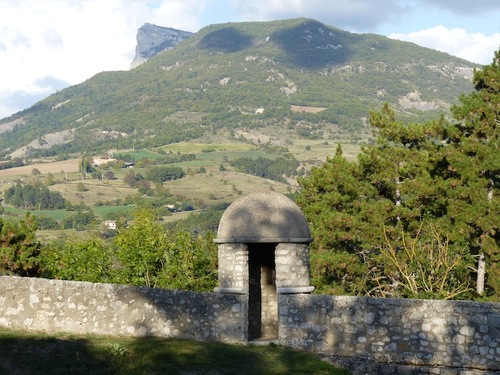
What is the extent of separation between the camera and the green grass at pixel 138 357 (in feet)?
38.3

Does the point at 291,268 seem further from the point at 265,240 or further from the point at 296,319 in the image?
the point at 296,319

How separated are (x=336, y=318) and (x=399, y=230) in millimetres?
16842

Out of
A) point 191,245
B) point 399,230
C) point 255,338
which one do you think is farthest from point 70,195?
point 255,338

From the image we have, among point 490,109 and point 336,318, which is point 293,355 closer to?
point 336,318

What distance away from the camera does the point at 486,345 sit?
529 inches

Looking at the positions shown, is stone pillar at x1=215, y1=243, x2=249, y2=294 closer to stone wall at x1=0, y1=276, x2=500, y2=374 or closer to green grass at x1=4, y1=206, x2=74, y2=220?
stone wall at x1=0, y1=276, x2=500, y2=374

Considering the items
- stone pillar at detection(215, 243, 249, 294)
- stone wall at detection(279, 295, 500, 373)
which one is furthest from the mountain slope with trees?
stone wall at detection(279, 295, 500, 373)

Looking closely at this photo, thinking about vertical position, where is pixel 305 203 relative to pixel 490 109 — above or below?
below

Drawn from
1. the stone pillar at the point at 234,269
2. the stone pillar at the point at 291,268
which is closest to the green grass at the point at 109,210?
the stone pillar at the point at 234,269

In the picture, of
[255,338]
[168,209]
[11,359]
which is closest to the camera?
[11,359]

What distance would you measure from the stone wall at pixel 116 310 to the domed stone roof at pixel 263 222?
5.33 ft

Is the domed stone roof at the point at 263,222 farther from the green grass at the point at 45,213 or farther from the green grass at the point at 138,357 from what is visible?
the green grass at the point at 45,213

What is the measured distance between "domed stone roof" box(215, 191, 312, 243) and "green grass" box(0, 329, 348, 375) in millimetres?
2532

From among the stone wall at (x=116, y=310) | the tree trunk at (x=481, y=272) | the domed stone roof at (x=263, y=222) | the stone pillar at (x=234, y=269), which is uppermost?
the domed stone roof at (x=263, y=222)
